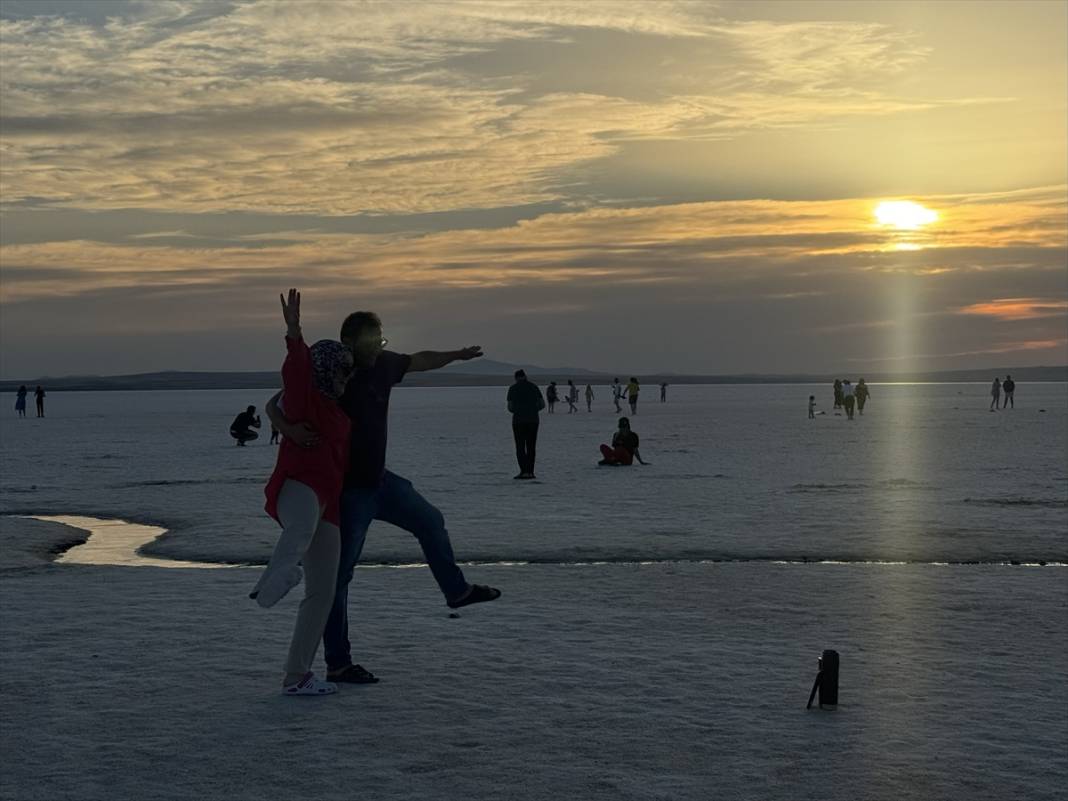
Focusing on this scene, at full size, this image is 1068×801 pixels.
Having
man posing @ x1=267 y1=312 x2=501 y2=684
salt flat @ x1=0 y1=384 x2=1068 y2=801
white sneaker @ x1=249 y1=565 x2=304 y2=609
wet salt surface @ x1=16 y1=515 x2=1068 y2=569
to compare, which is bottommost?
wet salt surface @ x1=16 y1=515 x2=1068 y2=569

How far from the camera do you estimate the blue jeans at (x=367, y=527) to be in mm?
7508

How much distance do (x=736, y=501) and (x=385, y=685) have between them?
40.1 feet

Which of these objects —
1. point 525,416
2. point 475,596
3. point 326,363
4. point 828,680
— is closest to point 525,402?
point 525,416

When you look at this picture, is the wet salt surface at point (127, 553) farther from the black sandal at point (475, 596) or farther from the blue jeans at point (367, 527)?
the blue jeans at point (367, 527)

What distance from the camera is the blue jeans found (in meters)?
7.51

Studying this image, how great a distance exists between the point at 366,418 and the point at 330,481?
1.50 ft

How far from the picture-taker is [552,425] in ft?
171

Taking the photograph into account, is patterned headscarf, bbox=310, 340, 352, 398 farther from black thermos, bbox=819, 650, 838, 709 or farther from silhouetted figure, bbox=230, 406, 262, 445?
silhouetted figure, bbox=230, 406, 262, 445

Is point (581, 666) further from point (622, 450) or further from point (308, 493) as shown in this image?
point (622, 450)

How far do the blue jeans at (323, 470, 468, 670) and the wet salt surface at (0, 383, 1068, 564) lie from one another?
5.16m

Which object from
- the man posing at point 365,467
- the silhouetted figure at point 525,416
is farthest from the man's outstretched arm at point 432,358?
the silhouetted figure at point 525,416

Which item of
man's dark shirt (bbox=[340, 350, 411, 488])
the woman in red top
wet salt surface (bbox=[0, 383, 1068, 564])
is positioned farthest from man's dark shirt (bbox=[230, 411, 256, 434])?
the woman in red top

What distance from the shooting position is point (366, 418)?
7461 millimetres

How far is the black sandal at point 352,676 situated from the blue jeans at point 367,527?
0.03 meters
